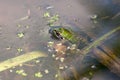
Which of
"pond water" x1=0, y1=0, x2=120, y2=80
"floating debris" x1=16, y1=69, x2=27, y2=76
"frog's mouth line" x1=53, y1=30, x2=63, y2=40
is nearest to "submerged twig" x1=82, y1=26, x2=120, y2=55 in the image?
"pond water" x1=0, y1=0, x2=120, y2=80

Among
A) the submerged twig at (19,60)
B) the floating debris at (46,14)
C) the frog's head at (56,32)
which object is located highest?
the floating debris at (46,14)

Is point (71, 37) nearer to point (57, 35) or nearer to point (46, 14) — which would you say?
point (57, 35)

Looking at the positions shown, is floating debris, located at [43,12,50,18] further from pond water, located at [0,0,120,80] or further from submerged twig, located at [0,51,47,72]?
submerged twig, located at [0,51,47,72]

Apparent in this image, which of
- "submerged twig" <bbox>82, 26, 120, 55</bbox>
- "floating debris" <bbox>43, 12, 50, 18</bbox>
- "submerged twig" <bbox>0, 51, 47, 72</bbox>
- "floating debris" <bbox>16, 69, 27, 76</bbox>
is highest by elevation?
"floating debris" <bbox>43, 12, 50, 18</bbox>

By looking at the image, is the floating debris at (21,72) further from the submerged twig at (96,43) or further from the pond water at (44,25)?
the submerged twig at (96,43)

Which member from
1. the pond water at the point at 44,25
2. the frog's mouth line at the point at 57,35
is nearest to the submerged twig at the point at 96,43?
the pond water at the point at 44,25

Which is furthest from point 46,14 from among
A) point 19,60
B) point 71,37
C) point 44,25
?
point 19,60

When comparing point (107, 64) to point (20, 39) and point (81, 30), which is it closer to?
point (81, 30)

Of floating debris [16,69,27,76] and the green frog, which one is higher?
the green frog
